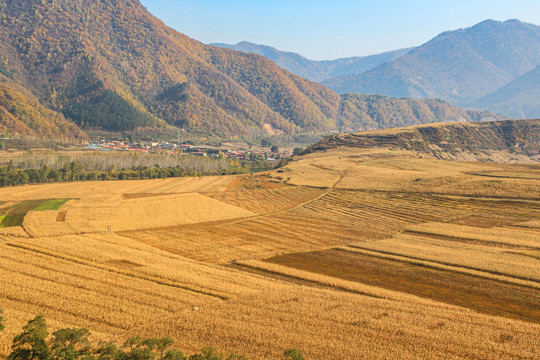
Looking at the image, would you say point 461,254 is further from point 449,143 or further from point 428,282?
point 449,143

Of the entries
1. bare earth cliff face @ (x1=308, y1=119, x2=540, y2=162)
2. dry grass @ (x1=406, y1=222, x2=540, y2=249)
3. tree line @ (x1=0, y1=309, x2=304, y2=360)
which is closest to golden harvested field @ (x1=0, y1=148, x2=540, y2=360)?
dry grass @ (x1=406, y1=222, x2=540, y2=249)

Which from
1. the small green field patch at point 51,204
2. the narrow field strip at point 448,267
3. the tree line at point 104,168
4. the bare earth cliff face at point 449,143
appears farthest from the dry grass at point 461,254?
the bare earth cliff face at point 449,143

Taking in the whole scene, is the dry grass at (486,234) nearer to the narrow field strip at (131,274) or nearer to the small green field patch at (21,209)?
the narrow field strip at (131,274)

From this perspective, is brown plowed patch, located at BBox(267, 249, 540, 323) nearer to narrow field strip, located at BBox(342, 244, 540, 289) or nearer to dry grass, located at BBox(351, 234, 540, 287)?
narrow field strip, located at BBox(342, 244, 540, 289)

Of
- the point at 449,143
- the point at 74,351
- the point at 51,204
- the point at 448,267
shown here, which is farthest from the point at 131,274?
the point at 449,143

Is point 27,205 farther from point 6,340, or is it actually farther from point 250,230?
point 6,340
